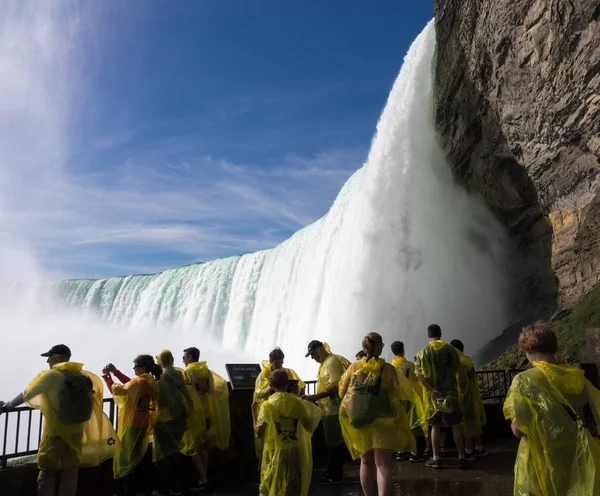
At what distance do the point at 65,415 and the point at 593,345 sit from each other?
8.35 metres

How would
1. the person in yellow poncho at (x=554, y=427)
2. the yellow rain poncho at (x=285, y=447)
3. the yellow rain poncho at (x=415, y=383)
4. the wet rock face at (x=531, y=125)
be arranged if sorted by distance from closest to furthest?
the person in yellow poncho at (x=554, y=427) → the yellow rain poncho at (x=285, y=447) → the yellow rain poncho at (x=415, y=383) → the wet rock face at (x=531, y=125)

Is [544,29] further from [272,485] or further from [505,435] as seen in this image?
[272,485]

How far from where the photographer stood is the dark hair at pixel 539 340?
3.30m

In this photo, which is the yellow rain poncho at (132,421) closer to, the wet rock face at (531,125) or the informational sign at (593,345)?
the informational sign at (593,345)

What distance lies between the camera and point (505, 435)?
898cm

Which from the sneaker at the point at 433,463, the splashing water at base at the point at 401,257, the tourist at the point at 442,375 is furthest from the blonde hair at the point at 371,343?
the splashing water at base at the point at 401,257

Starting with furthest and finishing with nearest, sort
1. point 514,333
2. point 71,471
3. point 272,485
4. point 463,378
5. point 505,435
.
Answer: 1. point 514,333
2. point 505,435
3. point 463,378
4. point 71,471
5. point 272,485

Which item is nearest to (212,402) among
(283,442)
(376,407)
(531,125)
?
(283,442)

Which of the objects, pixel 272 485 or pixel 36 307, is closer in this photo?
pixel 272 485

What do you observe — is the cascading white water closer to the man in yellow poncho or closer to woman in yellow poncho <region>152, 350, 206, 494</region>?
woman in yellow poncho <region>152, 350, 206, 494</region>

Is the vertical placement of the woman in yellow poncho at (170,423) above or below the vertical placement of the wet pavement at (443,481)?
above

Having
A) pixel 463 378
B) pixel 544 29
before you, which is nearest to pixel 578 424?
pixel 463 378

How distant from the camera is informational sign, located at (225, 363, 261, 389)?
748 cm

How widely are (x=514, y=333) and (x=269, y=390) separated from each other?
1301cm
